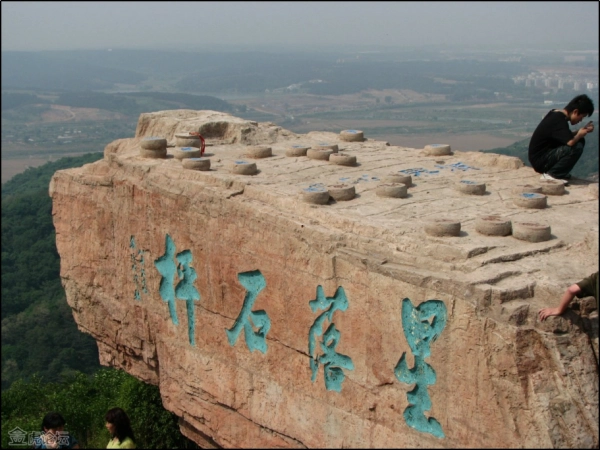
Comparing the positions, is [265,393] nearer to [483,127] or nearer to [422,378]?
[422,378]

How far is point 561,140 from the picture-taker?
841 centimetres

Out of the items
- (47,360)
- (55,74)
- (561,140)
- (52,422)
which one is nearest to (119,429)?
(52,422)

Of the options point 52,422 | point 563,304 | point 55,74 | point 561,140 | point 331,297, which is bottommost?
point 55,74

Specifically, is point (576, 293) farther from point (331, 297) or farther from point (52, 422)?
A: point (52, 422)

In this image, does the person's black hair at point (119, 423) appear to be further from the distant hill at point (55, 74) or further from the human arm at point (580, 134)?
the distant hill at point (55, 74)

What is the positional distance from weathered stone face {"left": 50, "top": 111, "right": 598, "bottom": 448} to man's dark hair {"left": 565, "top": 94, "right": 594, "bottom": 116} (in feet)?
2.92

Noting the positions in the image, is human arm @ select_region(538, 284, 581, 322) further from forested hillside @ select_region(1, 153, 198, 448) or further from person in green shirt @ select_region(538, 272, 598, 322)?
forested hillside @ select_region(1, 153, 198, 448)

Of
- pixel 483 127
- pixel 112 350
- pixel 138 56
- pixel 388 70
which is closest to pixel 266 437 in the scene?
pixel 112 350

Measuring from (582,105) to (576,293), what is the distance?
346cm

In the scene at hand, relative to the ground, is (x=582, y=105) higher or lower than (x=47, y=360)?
higher

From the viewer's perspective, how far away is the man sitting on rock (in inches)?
327

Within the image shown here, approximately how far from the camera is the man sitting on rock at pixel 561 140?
830cm

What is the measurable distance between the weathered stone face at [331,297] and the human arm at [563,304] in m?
0.08

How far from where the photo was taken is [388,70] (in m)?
36.1
